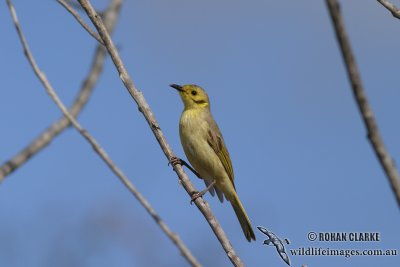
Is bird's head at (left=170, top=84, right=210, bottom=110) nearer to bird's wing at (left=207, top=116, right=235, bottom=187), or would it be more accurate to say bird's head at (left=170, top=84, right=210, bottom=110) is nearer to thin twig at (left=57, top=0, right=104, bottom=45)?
bird's wing at (left=207, top=116, right=235, bottom=187)

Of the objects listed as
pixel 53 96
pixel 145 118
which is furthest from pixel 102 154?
pixel 145 118

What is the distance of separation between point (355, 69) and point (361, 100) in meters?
0.09

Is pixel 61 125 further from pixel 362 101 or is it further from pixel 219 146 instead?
pixel 219 146

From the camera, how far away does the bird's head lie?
8297 millimetres

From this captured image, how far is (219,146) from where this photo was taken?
26.2 feet

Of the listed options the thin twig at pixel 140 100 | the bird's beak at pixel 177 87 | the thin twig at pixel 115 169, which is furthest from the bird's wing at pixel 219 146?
the thin twig at pixel 115 169

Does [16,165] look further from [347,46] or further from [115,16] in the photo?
[347,46]

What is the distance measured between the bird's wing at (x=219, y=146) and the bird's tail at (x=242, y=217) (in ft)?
0.79

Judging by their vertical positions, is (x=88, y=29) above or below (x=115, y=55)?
above

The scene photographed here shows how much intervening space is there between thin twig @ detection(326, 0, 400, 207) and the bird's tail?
5.83 m

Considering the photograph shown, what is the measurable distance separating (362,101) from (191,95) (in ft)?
22.4

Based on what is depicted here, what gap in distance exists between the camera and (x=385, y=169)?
1595 mm

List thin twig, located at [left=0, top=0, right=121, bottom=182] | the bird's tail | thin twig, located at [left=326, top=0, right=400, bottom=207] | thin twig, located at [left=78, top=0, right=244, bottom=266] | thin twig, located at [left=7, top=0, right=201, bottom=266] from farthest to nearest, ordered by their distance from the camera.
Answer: the bird's tail, thin twig, located at [left=78, top=0, right=244, bottom=266], thin twig, located at [left=0, top=0, right=121, bottom=182], thin twig, located at [left=7, top=0, right=201, bottom=266], thin twig, located at [left=326, top=0, right=400, bottom=207]

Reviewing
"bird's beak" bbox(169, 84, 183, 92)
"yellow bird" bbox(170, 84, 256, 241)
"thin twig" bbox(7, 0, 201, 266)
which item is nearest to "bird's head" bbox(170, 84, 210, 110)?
"bird's beak" bbox(169, 84, 183, 92)
